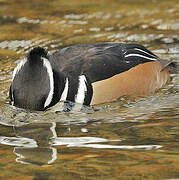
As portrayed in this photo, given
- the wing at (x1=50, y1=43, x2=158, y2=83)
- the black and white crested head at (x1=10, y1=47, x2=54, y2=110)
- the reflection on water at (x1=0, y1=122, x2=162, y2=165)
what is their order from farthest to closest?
1. the wing at (x1=50, y1=43, x2=158, y2=83)
2. the black and white crested head at (x1=10, y1=47, x2=54, y2=110)
3. the reflection on water at (x1=0, y1=122, x2=162, y2=165)

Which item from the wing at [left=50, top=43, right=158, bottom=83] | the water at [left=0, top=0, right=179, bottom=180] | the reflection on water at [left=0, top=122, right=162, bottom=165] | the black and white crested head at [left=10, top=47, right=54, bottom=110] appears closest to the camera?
the water at [left=0, top=0, right=179, bottom=180]

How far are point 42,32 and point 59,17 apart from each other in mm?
899

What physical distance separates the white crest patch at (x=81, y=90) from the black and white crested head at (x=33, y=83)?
49cm

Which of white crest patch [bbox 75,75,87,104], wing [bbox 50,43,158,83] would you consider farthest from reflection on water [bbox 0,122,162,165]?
wing [bbox 50,43,158,83]

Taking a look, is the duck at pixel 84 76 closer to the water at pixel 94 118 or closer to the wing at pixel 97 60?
the wing at pixel 97 60

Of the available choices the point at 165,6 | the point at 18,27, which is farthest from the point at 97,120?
the point at 165,6

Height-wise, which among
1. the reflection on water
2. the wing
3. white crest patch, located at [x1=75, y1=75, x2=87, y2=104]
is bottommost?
the reflection on water

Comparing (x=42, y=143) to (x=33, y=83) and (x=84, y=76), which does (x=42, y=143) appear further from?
(x=84, y=76)

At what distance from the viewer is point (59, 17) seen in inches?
440

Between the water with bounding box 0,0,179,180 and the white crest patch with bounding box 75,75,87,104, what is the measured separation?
213 mm

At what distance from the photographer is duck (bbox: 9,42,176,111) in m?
6.27

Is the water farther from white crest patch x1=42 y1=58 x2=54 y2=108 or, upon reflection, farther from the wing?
the wing

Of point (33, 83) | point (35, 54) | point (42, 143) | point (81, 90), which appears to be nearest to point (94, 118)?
point (81, 90)

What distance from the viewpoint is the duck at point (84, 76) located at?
6273 millimetres
